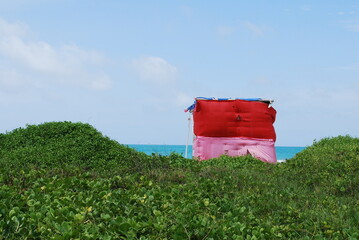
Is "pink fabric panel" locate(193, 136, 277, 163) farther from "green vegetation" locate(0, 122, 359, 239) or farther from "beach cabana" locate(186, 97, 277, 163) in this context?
"green vegetation" locate(0, 122, 359, 239)

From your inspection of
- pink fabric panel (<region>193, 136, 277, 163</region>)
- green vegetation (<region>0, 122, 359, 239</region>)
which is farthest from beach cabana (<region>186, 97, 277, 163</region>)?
green vegetation (<region>0, 122, 359, 239</region>)

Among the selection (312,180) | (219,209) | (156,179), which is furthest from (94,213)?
(312,180)

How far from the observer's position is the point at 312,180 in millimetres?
9328

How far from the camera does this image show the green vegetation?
4.30 meters

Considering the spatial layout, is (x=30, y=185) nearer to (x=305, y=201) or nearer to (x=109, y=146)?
(x=305, y=201)

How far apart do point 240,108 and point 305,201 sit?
313 inches

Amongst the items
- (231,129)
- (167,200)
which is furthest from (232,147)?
(167,200)

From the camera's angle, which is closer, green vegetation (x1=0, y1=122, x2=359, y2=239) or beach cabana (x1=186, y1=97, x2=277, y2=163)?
green vegetation (x1=0, y1=122, x2=359, y2=239)

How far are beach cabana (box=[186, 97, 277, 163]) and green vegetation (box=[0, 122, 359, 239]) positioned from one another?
8.43 ft

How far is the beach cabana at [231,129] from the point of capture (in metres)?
14.4

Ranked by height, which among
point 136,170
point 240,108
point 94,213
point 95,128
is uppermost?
point 240,108

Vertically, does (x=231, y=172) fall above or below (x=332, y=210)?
above

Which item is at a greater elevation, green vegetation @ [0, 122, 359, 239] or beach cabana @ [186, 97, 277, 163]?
beach cabana @ [186, 97, 277, 163]

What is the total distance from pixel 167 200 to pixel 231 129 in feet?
29.9
